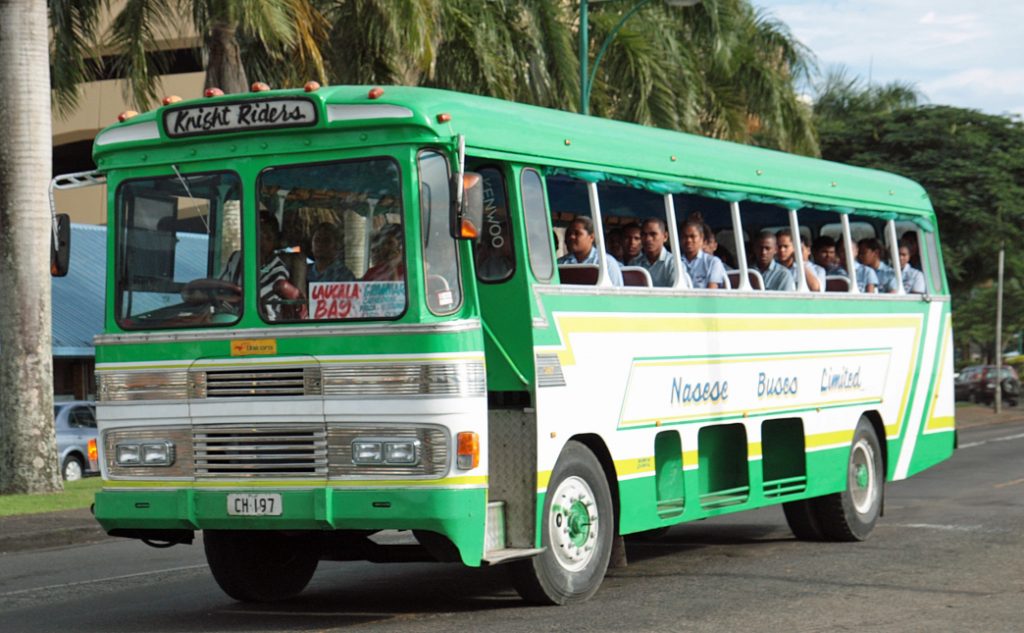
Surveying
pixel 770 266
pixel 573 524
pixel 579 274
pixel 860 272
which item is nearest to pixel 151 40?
pixel 860 272

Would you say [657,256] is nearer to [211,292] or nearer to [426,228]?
[426,228]

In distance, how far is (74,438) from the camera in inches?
1107

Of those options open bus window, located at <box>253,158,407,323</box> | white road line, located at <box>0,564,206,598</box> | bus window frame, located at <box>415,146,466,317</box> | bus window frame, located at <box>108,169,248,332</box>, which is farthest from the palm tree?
bus window frame, located at <box>415,146,466,317</box>

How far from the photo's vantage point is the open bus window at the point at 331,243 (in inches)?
357

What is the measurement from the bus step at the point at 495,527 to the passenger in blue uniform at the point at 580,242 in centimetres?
175

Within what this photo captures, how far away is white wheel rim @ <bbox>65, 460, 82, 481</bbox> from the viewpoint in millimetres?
28000

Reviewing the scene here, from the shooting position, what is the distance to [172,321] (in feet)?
31.3

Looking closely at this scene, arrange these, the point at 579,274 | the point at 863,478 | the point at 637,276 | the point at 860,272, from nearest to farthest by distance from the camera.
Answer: the point at 579,274 < the point at 637,276 < the point at 863,478 < the point at 860,272

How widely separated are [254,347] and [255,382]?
19 centimetres

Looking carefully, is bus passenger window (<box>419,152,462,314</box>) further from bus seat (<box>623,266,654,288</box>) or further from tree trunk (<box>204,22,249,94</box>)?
tree trunk (<box>204,22,249,94</box>)

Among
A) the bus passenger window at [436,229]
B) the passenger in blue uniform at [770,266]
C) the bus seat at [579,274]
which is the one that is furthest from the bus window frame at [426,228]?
the passenger in blue uniform at [770,266]

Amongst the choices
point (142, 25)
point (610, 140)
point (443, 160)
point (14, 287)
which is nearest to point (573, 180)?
point (610, 140)

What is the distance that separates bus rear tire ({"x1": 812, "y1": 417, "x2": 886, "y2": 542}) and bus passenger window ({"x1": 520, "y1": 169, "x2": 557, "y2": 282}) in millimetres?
4573

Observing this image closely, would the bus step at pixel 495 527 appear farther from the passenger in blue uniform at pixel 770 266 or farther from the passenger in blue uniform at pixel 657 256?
the passenger in blue uniform at pixel 770 266
